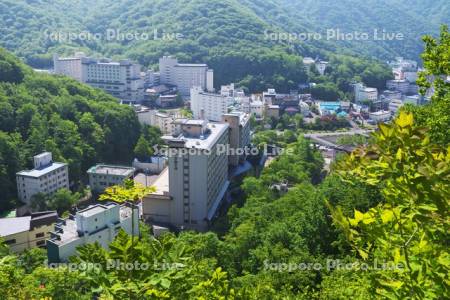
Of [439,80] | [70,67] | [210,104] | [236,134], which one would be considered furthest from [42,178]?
[70,67]

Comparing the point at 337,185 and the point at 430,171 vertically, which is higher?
the point at 430,171

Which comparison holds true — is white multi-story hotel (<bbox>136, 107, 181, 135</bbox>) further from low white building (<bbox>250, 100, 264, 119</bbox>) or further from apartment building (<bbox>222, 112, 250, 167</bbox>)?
apartment building (<bbox>222, 112, 250, 167</bbox>)

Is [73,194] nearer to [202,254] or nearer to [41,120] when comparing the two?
[41,120]

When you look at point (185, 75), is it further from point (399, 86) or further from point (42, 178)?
point (42, 178)

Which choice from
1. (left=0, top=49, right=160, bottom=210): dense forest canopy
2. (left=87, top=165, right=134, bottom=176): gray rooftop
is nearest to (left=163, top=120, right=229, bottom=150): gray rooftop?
(left=87, top=165, right=134, bottom=176): gray rooftop

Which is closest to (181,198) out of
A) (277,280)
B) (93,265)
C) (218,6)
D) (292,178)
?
(292,178)

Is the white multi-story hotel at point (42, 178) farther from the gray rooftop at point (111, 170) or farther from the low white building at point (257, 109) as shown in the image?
the low white building at point (257, 109)
